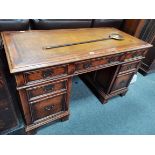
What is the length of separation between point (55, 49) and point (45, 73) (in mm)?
197

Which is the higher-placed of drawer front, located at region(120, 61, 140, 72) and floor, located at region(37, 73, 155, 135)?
drawer front, located at region(120, 61, 140, 72)

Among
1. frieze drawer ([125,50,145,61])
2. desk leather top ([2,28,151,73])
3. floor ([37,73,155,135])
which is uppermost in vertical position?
desk leather top ([2,28,151,73])

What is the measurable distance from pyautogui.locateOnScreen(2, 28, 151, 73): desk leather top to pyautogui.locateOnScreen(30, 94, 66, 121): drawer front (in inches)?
13.6

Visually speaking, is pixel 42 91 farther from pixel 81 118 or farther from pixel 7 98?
pixel 81 118

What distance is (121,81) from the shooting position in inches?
60.1

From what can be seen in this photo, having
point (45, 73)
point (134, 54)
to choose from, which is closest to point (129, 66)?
point (134, 54)

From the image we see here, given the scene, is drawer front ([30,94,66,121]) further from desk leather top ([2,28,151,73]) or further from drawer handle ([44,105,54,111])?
desk leather top ([2,28,151,73])

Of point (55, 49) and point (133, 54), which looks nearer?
point (55, 49)

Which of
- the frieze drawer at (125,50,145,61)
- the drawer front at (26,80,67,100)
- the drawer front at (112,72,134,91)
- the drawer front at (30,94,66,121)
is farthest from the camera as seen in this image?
the drawer front at (112,72,134,91)

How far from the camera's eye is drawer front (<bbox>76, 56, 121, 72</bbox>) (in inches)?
40.3

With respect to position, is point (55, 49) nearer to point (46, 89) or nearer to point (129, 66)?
point (46, 89)

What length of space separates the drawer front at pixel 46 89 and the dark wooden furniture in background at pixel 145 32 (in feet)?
3.49

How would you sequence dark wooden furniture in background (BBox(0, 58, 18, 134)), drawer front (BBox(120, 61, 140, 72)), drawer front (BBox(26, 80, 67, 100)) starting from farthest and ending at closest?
drawer front (BBox(120, 61, 140, 72)) < drawer front (BBox(26, 80, 67, 100)) < dark wooden furniture in background (BBox(0, 58, 18, 134))

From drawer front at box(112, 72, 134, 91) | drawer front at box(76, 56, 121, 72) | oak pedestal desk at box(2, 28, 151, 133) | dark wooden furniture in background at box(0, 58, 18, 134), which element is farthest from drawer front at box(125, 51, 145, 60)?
dark wooden furniture in background at box(0, 58, 18, 134)
